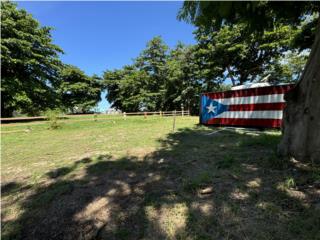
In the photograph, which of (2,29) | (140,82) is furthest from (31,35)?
(140,82)

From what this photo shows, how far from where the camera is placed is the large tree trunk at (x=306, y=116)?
304 centimetres

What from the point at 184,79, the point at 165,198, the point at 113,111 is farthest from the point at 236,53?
the point at 113,111

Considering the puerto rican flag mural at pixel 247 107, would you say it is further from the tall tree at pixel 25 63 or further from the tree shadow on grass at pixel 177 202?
the tall tree at pixel 25 63

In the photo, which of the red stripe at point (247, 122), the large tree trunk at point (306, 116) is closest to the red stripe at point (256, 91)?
the red stripe at point (247, 122)

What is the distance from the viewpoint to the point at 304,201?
218 cm

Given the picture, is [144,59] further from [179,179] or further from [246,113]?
[179,179]

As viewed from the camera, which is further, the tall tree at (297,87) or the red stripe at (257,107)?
the red stripe at (257,107)

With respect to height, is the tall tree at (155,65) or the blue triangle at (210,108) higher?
the tall tree at (155,65)

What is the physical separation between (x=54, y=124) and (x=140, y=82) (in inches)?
801

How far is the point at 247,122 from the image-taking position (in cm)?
765

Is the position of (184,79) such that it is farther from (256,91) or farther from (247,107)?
(256,91)

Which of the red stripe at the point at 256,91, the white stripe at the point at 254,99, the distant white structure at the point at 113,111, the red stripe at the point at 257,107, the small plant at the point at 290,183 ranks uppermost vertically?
the red stripe at the point at 256,91

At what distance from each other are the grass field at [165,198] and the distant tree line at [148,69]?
91.0 inches

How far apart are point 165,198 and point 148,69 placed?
97.7 feet
